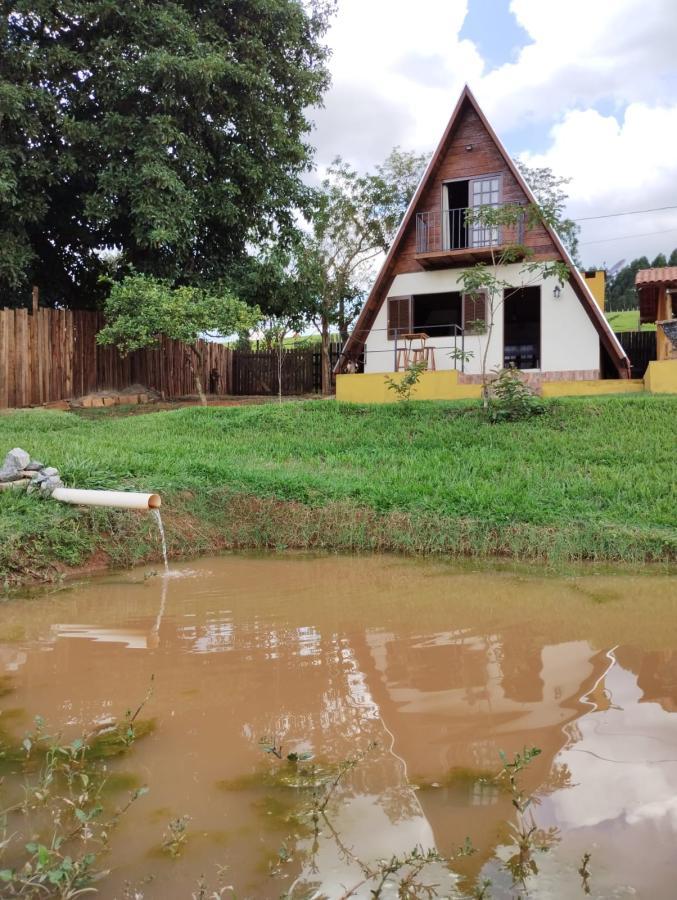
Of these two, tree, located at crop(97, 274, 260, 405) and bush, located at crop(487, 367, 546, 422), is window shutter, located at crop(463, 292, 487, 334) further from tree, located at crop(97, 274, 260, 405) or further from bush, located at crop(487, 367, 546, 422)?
bush, located at crop(487, 367, 546, 422)

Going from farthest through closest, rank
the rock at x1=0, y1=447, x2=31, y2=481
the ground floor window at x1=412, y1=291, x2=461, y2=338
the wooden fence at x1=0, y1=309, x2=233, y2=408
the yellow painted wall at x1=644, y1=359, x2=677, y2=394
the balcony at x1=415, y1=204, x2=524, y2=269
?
the ground floor window at x1=412, y1=291, x2=461, y2=338 < the balcony at x1=415, y1=204, x2=524, y2=269 < the wooden fence at x1=0, y1=309, x2=233, y2=408 < the yellow painted wall at x1=644, y1=359, x2=677, y2=394 < the rock at x1=0, y1=447, x2=31, y2=481

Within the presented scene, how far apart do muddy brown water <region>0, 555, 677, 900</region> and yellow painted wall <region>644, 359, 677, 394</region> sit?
9.33m

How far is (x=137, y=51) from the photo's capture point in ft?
55.2

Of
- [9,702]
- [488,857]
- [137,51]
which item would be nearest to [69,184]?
[137,51]

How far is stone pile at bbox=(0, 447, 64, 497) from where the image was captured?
6938mm

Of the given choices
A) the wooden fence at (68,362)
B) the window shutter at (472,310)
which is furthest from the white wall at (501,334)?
the wooden fence at (68,362)

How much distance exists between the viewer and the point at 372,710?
3.28 meters

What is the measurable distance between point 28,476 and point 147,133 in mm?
12454

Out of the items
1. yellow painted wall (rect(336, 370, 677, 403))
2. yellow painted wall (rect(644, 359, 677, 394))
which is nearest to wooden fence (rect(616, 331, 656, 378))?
yellow painted wall (rect(336, 370, 677, 403))

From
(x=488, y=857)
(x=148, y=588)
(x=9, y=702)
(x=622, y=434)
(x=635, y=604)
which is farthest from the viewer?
(x=622, y=434)

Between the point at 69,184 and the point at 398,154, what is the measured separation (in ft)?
36.9

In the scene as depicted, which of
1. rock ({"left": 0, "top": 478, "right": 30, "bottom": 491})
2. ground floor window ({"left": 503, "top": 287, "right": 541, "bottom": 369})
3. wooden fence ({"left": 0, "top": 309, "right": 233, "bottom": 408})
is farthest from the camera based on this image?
ground floor window ({"left": 503, "top": 287, "right": 541, "bottom": 369})

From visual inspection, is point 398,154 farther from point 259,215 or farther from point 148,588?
point 148,588

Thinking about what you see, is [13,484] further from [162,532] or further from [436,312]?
[436,312]
